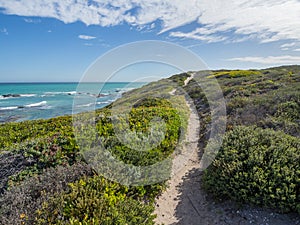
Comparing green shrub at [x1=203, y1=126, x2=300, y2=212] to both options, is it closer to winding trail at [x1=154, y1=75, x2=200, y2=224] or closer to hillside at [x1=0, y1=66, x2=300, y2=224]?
hillside at [x1=0, y1=66, x2=300, y2=224]

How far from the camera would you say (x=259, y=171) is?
472 cm

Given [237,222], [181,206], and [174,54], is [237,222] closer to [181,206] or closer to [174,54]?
[181,206]

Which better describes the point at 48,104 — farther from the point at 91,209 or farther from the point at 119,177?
the point at 91,209

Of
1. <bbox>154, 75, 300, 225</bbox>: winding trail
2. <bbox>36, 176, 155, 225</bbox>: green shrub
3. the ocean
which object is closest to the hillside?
<bbox>36, 176, 155, 225</bbox>: green shrub

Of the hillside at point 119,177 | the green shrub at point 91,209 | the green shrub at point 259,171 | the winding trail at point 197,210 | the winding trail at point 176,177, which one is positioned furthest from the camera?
the winding trail at point 176,177

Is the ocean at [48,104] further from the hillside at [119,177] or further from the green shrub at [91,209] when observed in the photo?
the green shrub at [91,209]

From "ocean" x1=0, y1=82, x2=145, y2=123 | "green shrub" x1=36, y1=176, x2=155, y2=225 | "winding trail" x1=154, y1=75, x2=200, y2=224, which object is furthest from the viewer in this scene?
"ocean" x1=0, y1=82, x2=145, y2=123

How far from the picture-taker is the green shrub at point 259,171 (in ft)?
14.4

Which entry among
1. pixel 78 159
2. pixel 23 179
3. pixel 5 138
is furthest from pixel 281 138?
pixel 5 138

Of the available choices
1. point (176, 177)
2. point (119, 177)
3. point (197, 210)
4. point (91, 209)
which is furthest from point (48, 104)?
point (91, 209)

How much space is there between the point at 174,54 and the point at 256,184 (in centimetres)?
513

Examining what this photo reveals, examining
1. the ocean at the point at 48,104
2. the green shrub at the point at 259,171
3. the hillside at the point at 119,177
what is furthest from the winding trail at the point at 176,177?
the ocean at the point at 48,104

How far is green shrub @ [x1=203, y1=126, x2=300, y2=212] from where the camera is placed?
4.40 meters

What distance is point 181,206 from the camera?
5438mm
